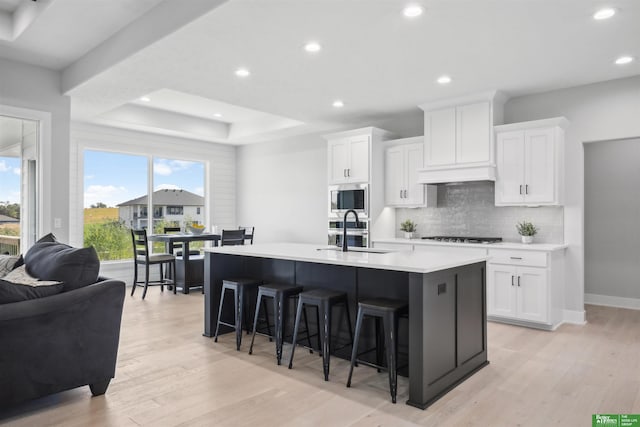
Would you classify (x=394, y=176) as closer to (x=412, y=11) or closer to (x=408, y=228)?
(x=408, y=228)

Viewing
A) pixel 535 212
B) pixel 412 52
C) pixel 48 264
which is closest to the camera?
pixel 48 264

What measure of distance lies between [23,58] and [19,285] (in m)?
3.30

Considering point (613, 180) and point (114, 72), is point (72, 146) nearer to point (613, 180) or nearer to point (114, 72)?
point (114, 72)

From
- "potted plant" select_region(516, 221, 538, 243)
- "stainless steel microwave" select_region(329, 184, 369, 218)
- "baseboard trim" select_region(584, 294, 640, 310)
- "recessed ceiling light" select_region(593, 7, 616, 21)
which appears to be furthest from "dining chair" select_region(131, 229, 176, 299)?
"baseboard trim" select_region(584, 294, 640, 310)

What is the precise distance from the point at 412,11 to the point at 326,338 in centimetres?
247

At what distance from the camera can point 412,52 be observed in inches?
150

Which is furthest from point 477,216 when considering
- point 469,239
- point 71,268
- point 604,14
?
point 71,268

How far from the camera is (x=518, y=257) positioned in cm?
459

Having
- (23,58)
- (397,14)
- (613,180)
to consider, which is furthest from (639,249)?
(23,58)

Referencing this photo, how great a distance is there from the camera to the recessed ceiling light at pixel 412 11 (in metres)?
2.98

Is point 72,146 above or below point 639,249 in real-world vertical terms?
above

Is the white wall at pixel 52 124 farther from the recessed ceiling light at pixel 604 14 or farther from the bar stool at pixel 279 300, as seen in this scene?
the recessed ceiling light at pixel 604 14

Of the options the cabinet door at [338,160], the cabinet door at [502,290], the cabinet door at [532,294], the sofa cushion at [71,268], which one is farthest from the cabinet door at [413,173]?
the sofa cushion at [71,268]

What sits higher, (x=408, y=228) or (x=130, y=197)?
(x=130, y=197)
